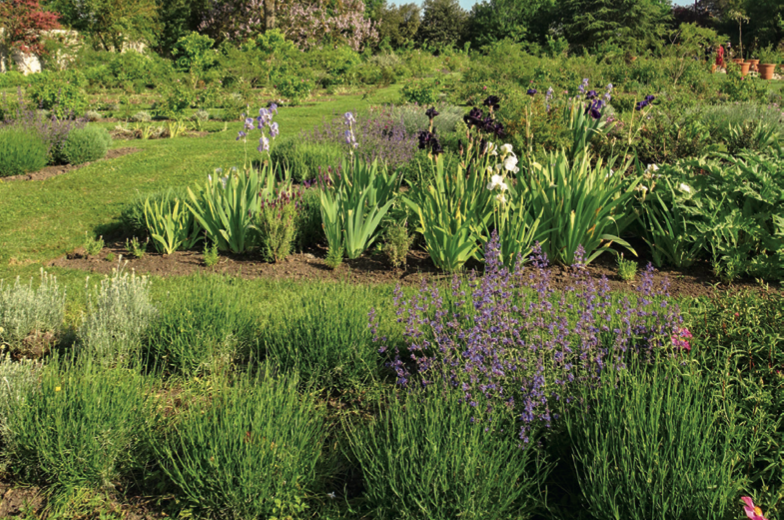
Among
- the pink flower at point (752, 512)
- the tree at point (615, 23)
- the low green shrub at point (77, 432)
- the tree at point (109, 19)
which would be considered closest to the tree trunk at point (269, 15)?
the tree at point (109, 19)

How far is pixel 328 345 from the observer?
10.7 feet

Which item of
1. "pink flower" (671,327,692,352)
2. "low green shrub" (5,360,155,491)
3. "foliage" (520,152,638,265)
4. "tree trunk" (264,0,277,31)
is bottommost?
"low green shrub" (5,360,155,491)

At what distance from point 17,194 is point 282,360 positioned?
20.6 ft

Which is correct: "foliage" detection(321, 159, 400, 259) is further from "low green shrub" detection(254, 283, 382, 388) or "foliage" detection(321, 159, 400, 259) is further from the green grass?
the green grass

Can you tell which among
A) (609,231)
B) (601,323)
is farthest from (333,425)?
(609,231)

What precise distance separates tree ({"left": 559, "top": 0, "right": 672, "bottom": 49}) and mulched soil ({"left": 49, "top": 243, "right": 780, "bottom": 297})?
97.9 feet

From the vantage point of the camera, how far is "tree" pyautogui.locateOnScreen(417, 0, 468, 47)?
4453cm

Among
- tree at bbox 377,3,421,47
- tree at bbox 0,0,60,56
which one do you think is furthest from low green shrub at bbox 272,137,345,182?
tree at bbox 377,3,421,47

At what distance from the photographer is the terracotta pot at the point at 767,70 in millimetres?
22312

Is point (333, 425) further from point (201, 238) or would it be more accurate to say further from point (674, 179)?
point (674, 179)

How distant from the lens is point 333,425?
9.83ft

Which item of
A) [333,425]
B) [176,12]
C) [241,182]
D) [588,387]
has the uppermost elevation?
[176,12]

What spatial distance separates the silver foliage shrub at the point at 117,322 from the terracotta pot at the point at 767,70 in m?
25.6

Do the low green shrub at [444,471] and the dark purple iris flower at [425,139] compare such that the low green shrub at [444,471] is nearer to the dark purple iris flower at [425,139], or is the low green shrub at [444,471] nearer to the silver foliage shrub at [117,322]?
the silver foliage shrub at [117,322]
